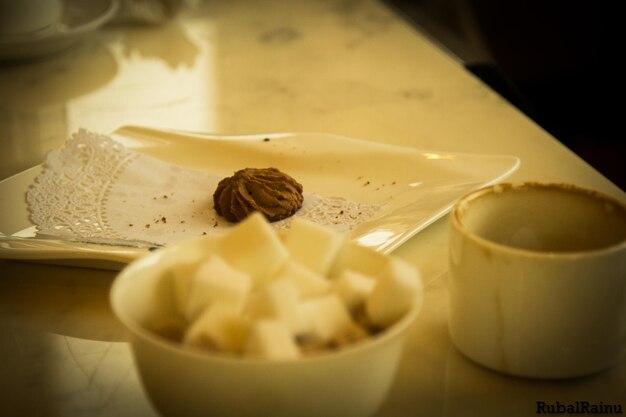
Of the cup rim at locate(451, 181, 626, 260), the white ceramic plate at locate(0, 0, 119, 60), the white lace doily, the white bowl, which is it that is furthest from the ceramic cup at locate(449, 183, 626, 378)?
the white ceramic plate at locate(0, 0, 119, 60)

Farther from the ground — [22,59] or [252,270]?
[252,270]

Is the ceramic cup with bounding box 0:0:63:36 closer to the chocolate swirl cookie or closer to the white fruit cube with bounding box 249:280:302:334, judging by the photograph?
the chocolate swirl cookie

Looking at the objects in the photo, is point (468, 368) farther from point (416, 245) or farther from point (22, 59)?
point (22, 59)

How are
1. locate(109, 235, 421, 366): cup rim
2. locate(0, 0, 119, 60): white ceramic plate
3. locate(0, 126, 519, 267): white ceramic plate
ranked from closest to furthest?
locate(109, 235, 421, 366): cup rim
locate(0, 126, 519, 267): white ceramic plate
locate(0, 0, 119, 60): white ceramic plate

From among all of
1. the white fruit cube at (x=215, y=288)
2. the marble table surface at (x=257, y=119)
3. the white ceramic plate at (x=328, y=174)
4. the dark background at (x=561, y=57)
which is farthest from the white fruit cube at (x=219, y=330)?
the dark background at (x=561, y=57)

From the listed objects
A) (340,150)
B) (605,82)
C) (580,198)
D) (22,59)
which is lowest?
(605,82)

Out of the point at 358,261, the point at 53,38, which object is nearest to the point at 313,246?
the point at 358,261

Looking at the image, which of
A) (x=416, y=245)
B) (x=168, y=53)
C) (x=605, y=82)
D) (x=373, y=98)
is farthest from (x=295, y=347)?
(x=605, y=82)
